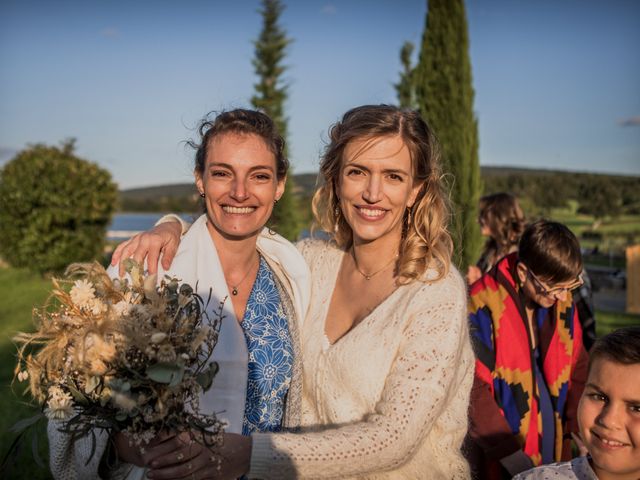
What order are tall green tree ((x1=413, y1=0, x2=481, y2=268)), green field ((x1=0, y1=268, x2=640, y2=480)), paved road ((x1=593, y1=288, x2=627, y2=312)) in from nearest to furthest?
green field ((x1=0, y1=268, x2=640, y2=480)), tall green tree ((x1=413, y1=0, x2=481, y2=268)), paved road ((x1=593, y1=288, x2=627, y2=312))

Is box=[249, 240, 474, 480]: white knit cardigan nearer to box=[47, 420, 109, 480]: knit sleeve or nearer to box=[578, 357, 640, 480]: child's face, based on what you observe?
box=[578, 357, 640, 480]: child's face

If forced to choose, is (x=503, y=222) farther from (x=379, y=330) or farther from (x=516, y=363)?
(x=379, y=330)

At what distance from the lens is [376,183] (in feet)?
8.05

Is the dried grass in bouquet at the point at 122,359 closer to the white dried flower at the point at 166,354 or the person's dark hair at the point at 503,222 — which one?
the white dried flower at the point at 166,354

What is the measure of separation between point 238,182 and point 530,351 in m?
1.95

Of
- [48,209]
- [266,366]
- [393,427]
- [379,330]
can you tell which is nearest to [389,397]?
[393,427]

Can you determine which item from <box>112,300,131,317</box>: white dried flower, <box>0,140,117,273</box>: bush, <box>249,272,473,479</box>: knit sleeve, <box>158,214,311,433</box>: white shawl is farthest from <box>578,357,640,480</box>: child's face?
<box>0,140,117,273</box>: bush

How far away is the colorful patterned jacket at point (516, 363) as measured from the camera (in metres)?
3.03

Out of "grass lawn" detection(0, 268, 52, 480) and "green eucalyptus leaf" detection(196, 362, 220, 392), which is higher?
"green eucalyptus leaf" detection(196, 362, 220, 392)

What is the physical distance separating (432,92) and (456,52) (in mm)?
956

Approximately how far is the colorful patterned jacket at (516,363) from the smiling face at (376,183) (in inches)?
42.9

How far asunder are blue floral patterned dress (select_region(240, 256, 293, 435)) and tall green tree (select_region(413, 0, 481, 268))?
8673mm

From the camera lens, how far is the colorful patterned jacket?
3.03 meters

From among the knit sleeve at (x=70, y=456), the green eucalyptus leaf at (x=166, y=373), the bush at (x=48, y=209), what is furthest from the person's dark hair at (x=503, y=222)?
the bush at (x=48, y=209)
